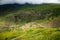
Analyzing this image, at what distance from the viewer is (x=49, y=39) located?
196 meters

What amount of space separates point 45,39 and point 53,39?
784cm

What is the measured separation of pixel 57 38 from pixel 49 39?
7362 millimetres

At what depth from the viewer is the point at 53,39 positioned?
640 ft

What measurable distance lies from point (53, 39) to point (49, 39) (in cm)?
373

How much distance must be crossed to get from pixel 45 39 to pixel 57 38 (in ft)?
36.8

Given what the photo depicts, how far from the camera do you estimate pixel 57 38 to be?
7702 inches

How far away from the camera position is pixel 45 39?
651ft

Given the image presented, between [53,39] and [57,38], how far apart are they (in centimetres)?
385
